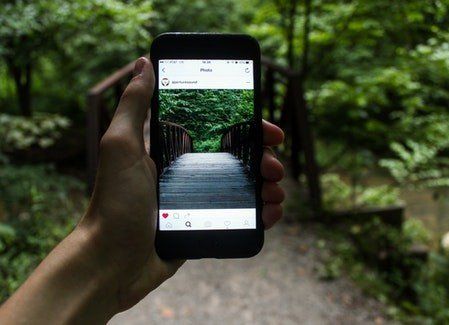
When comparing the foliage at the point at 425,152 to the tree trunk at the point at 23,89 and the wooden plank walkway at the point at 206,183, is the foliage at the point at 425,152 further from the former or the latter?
the tree trunk at the point at 23,89

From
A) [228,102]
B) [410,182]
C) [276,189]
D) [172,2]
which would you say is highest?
[228,102]

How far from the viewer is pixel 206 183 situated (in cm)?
161

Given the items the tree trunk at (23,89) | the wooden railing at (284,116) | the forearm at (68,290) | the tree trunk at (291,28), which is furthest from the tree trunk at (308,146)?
the tree trunk at (23,89)

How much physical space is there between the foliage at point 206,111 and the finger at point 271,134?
9 centimetres

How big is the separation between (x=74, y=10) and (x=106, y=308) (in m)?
4.28

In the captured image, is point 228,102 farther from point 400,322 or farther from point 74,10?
point 74,10

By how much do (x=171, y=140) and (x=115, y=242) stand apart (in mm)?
390

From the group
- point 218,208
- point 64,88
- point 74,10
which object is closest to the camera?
point 218,208

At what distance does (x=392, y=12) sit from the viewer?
4426 millimetres

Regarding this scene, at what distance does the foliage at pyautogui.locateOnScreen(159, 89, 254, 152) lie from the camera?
4.90ft

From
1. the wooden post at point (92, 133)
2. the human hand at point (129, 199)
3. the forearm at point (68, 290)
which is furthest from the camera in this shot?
the wooden post at point (92, 133)

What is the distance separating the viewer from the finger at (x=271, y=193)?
1.66 metres

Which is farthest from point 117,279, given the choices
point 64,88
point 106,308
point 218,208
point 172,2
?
point 64,88

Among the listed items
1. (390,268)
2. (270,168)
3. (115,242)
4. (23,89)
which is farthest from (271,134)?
(23,89)
